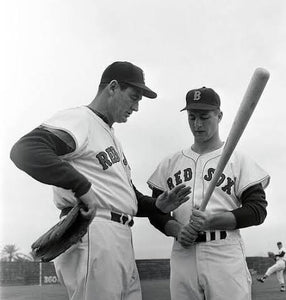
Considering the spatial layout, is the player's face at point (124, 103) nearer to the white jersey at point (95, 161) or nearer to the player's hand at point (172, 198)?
the white jersey at point (95, 161)

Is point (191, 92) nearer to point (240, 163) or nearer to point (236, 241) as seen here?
point (240, 163)

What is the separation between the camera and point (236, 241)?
3195 millimetres

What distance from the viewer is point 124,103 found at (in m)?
2.93

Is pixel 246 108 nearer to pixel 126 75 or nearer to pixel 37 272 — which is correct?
pixel 126 75

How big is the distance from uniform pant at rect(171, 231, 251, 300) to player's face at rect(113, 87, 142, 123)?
0.88 metres

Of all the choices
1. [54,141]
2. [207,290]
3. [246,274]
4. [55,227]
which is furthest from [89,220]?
[246,274]

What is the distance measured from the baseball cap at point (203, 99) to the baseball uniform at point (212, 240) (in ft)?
0.96

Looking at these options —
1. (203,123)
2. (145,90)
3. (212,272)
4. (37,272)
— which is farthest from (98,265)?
(37,272)

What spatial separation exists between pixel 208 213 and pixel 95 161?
0.81 metres

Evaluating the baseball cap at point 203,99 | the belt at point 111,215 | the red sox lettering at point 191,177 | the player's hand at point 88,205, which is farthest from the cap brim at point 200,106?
the player's hand at point 88,205

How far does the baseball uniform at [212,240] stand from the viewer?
3053mm

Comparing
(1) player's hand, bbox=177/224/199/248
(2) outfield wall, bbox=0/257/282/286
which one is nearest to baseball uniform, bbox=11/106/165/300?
(1) player's hand, bbox=177/224/199/248

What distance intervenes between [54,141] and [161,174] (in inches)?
44.3

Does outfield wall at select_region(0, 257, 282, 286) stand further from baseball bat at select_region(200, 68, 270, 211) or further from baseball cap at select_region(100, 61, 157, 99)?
baseball bat at select_region(200, 68, 270, 211)
